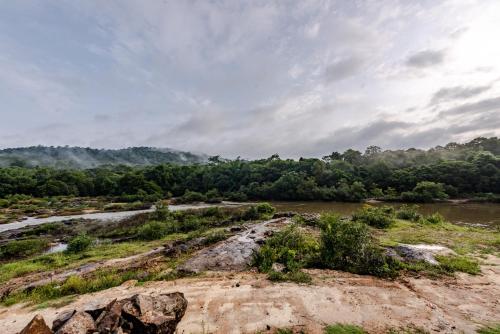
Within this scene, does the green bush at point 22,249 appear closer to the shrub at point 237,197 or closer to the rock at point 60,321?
the rock at point 60,321

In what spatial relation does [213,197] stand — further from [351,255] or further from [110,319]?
[110,319]

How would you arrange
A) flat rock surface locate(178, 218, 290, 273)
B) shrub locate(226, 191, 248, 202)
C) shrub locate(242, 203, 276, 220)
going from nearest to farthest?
flat rock surface locate(178, 218, 290, 273) → shrub locate(242, 203, 276, 220) → shrub locate(226, 191, 248, 202)

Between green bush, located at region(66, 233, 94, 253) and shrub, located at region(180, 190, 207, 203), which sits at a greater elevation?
shrub, located at region(180, 190, 207, 203)

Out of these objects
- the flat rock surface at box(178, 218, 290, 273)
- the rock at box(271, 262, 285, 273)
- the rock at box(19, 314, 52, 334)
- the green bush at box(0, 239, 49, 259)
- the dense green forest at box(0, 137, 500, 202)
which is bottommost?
the green bush at box(0, 239, 49, 259)

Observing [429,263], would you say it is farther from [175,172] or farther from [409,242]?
[175,172]

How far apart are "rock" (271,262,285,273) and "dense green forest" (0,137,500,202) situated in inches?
1802

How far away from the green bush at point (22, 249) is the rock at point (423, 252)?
2554 cm

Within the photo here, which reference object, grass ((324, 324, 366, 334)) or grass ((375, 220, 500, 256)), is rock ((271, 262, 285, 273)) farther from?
grass ((375, 220, 500, 256))

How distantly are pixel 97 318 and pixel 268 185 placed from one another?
208ft

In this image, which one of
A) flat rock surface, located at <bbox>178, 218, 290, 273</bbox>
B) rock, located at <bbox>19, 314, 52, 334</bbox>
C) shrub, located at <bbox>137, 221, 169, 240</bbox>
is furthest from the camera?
shrub, located at <bbox>137, 221, 169, 240</bbox>

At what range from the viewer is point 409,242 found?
16.0 metres

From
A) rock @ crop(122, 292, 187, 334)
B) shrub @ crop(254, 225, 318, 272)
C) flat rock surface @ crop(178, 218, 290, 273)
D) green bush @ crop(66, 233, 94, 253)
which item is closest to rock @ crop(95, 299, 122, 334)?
rock @ crop(122, 292, 187, 334)

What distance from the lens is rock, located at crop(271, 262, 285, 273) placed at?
12219 mm

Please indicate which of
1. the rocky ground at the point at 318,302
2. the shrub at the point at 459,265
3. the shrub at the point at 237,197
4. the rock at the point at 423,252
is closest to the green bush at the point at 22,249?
the rocky ground at the point at 318,302
